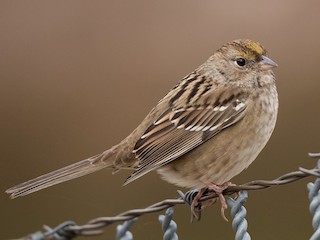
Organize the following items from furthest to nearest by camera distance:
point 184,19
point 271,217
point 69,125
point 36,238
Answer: point 184,19 < point 69,125 < point 271,217 < point 36,238

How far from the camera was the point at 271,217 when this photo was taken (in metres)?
8.40

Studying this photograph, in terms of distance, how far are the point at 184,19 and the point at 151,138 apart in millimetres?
6068

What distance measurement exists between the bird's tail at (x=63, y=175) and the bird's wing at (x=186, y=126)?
7.7 inches

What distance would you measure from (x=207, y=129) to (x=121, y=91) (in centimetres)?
500

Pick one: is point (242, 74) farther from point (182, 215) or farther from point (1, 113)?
point (1, 113)

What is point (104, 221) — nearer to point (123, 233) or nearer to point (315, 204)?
point (123, 233)

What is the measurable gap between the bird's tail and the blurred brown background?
2474mm

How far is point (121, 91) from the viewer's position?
10625 mm

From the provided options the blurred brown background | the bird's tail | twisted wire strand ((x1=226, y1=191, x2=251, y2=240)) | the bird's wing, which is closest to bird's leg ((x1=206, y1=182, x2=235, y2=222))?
the bird's wing

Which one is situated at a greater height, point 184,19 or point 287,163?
point 184,19

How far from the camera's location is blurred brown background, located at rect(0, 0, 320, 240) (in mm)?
8711

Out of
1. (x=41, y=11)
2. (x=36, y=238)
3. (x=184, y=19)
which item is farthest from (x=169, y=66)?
(x=36, y=238)

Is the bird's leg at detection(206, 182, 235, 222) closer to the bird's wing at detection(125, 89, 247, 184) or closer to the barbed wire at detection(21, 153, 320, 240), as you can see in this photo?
the bird's wing at detection(125, 89, 247, 184)

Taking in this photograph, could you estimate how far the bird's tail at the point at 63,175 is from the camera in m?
5.50
